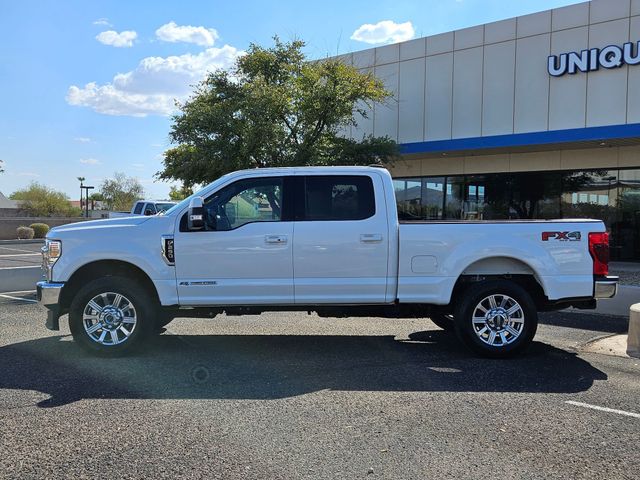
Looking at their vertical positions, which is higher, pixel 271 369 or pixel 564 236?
pixel 564 236

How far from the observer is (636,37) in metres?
15.7

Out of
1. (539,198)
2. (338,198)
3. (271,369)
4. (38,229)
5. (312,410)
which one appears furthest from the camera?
(38,229)

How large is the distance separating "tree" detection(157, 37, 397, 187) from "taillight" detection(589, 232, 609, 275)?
1126 cm

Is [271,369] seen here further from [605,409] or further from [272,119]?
[272,119]

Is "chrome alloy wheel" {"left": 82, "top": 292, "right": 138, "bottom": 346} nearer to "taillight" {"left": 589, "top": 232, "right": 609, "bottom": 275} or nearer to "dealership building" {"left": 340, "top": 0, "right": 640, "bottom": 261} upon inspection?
"taillight" {"left": 589, "top": 232, "right": 609, "bottom": 275}

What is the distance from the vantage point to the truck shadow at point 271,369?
540 cm

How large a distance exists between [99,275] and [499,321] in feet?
15.7

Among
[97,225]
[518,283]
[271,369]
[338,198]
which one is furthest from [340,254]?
[97,225]

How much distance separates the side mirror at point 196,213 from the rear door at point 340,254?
108cm

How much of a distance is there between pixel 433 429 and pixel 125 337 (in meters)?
3.80

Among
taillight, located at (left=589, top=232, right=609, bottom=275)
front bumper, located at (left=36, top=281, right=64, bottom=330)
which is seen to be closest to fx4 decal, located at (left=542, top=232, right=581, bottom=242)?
taillight, located at (left=589, top=232, right=609, bottom=275)

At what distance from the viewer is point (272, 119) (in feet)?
55.4

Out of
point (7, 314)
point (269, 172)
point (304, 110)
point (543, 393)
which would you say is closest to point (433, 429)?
point (543, 393)

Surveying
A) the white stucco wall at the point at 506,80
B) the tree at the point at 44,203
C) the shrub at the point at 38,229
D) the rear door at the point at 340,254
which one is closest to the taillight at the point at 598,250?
the rear door at the point at 340,254
